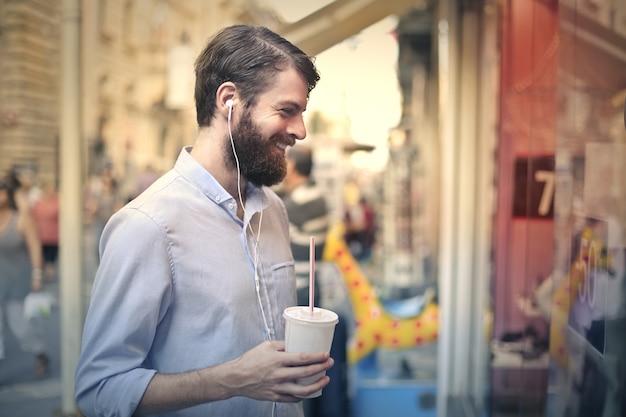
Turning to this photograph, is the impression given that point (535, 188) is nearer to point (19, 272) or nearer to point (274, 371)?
point (274, 371)

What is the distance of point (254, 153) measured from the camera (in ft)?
3.93

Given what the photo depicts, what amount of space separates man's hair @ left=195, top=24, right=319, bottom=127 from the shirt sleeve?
0.33m

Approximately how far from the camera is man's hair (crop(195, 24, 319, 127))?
119cm

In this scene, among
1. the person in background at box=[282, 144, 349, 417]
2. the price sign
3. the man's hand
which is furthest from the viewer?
the person in background at box=[282, 144, 349, 417]

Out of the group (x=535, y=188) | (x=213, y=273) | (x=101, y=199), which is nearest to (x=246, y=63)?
(x=213, y=273)

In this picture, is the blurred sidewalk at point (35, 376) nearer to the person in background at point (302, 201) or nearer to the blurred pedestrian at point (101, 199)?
the blurred pedestrian at point (101, 199)

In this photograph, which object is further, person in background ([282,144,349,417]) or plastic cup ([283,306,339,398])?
person in background ([282,144,349,417])

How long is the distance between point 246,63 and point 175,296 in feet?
1.60

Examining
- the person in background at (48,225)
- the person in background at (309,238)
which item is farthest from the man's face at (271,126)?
the person in background at (48,225)

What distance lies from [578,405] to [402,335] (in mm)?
2527

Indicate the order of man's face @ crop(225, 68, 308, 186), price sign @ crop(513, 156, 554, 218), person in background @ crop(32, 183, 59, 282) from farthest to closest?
person in background @ crop(32, 183, 59, 282)
price sign @ crop(513, 156, 554, 218)
man's face @ crop(225, 68, 308, 186)

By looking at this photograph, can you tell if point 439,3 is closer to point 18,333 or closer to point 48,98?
point 48,98

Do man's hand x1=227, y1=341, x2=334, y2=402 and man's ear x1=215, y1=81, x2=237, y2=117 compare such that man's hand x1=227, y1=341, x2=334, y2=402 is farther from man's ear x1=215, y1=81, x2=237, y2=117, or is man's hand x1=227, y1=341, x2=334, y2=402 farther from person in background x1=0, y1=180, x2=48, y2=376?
person in background x1=0, y1=180, x2=48, y2=376

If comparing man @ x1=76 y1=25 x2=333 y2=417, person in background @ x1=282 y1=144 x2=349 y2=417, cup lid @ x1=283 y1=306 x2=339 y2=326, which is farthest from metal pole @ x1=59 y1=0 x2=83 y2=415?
cup lid @ x1=283 y1=306 x2=339 y2=326
